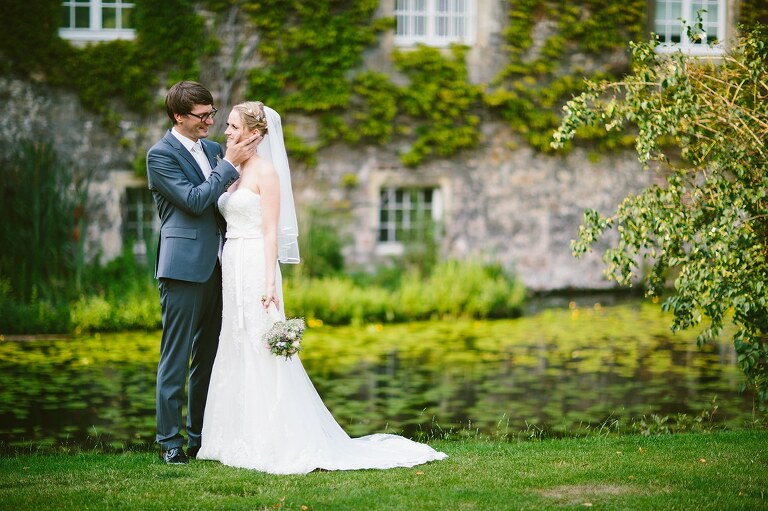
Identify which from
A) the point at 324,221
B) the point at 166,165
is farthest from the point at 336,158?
the point at 166,165

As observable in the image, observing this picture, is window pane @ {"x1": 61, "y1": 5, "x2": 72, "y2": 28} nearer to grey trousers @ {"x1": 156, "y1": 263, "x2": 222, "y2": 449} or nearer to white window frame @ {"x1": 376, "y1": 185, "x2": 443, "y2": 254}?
white window frame @ {"x1": 376, "y1": 185, "x2": 443, "y2": 254}

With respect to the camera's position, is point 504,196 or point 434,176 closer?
point 434,176

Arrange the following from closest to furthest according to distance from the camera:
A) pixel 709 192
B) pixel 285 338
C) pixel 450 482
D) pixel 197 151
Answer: pixel 450 482, pixel 285 338, pixel 197 151, pixel 709 192

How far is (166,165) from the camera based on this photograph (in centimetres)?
548

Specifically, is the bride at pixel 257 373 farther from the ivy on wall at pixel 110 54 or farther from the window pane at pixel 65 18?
the window pane at pixel 65 18

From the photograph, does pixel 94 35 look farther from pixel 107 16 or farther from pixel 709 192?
pixel 709 192

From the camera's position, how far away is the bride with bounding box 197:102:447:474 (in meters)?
5.46


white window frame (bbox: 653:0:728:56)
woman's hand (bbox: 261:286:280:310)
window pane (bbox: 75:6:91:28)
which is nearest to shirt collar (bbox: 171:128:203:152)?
woman's hand (bbox: 261:286:280:310)

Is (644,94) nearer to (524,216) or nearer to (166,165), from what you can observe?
(166,165)

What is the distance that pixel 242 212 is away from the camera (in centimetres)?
563

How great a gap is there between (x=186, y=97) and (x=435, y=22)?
904 centimetres

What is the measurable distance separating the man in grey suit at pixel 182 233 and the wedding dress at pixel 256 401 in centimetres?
15

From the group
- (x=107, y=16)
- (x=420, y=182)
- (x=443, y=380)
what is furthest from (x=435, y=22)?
(x=443, y=380)

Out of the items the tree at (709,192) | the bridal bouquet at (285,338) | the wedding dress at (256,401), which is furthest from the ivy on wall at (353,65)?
the bridal bouquet at (285,338)
